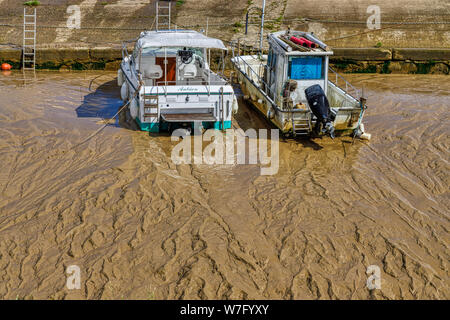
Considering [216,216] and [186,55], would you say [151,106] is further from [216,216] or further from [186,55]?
[216,216]

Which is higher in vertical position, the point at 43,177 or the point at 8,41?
the point at 8,41

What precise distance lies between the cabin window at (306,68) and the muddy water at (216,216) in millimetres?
1676

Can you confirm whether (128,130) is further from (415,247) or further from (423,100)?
(423,100)

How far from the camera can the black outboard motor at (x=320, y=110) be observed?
11281 mm

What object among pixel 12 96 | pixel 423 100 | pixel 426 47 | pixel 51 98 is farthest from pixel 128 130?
pixel 426 47

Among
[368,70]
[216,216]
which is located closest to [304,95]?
[216,216]

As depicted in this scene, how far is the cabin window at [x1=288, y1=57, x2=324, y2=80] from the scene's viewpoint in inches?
483

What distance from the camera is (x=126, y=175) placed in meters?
9.45

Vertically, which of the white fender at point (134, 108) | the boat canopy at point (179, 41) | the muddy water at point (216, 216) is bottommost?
the muddy water at point (216, 216)

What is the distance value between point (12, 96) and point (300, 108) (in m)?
8.45

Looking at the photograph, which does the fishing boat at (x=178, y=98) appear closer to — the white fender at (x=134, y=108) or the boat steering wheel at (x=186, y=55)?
the white fender at (x=134, y=108)

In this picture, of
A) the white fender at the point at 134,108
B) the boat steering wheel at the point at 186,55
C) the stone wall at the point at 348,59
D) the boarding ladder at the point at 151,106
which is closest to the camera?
the boarding ladder at the point at 151,106

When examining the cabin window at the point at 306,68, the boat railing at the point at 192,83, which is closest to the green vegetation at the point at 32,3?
the boat railing at the point at 192,83

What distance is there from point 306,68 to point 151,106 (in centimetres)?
402
